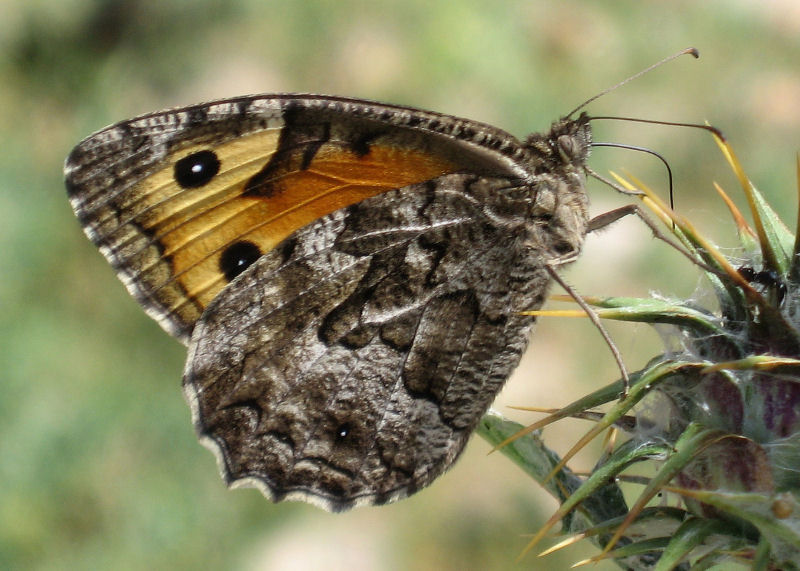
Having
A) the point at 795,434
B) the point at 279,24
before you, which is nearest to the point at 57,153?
the point at 279,24

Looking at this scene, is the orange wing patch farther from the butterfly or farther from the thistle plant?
the thistle plant

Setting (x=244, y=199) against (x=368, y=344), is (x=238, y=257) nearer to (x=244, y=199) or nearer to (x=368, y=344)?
(x=244, y=199)

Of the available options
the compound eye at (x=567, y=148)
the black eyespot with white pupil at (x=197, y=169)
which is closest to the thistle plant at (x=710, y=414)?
the compound eye at (x=567, y=148)

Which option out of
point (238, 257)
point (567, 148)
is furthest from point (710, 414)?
point (238, 257)

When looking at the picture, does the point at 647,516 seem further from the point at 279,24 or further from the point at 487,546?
the point at 279,24

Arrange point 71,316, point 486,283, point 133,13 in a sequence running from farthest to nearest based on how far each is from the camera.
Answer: point 133,13
point 71,316
point 486,283

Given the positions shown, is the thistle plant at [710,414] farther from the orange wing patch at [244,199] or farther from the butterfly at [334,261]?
the orange wing patch at [244,199]
